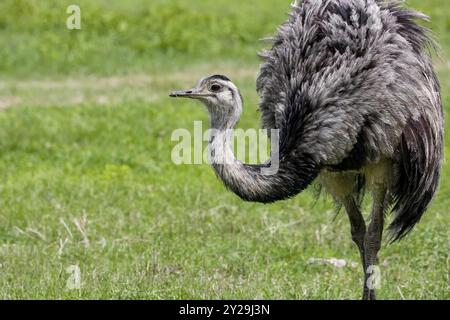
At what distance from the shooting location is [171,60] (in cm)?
1725

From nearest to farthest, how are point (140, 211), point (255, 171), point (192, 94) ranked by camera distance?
point (192, 94)
point (255, 171)
point (140, 211)

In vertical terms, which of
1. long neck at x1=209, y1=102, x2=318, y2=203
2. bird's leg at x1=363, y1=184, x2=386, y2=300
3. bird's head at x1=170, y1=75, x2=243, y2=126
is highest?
bird's head at x1=170, y1=75, x2=243, y2=126

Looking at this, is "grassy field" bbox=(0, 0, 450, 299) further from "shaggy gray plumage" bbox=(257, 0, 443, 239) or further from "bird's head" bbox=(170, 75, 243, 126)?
"bird's head" bbox=(170, 75, 243, 126)

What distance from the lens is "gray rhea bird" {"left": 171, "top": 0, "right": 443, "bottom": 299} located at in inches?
247

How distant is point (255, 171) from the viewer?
6.25 metres

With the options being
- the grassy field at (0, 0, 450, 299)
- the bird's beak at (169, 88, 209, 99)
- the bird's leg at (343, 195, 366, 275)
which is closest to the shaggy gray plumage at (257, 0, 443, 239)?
the bird's leg at (343, 195, 366, 275)

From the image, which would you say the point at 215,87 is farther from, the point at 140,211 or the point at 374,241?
the point at 140,211

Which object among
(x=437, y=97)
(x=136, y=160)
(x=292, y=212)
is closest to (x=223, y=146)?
(x=437, y=97)

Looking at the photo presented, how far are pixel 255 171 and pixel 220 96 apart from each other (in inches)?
18.2

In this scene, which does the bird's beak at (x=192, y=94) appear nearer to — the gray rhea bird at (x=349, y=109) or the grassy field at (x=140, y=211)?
the gray rhea bird at (x=349, y=109)

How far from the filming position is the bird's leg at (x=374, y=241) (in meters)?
7.02

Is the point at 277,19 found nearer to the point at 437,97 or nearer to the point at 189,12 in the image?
the point at 189,12

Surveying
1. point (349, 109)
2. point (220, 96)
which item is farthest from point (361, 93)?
point (220, 96)
